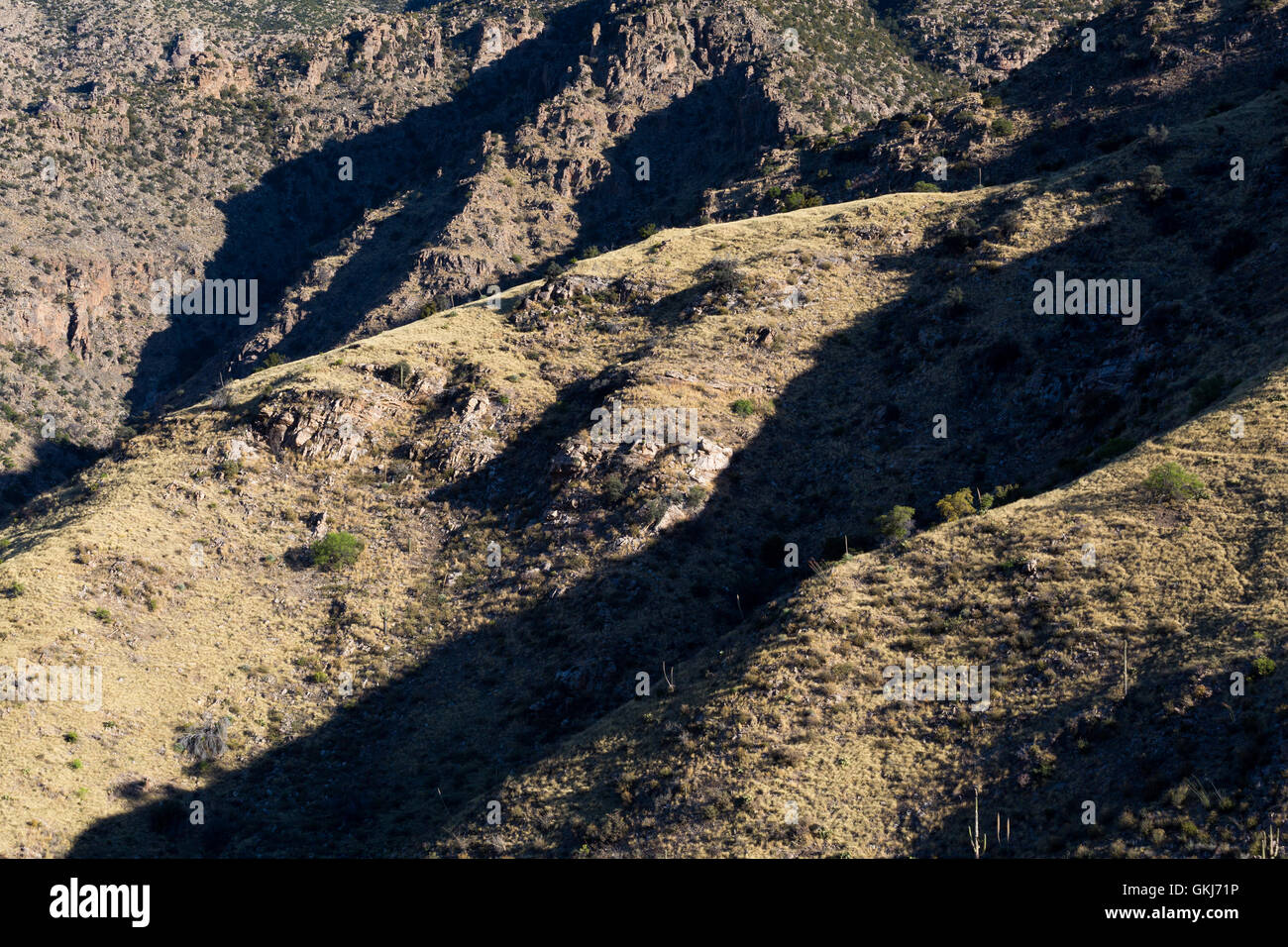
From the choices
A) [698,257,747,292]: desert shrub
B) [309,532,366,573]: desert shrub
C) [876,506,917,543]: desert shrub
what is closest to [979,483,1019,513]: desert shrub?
[876,506,917,543]: desert shrub

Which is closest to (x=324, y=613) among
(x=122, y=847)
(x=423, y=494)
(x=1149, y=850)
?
(x=423, y=494)

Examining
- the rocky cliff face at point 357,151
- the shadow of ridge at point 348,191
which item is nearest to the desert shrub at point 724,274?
the rocky cliff face at point 357,151

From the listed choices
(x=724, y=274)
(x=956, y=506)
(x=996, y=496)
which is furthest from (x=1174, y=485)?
(x=724, y=274)

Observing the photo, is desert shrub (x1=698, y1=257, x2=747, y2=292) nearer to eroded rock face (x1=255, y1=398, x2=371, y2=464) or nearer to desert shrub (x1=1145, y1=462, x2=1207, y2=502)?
eroded rock face (x1=255, y1=398, x2=371, y2=464)

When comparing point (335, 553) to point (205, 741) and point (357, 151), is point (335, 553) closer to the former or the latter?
point (205, 741)

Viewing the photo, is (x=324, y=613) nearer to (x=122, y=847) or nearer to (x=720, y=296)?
(x=122, y=847)

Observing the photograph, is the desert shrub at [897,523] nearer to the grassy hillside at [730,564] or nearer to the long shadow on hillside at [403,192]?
the grassy hillside at [730,564]
